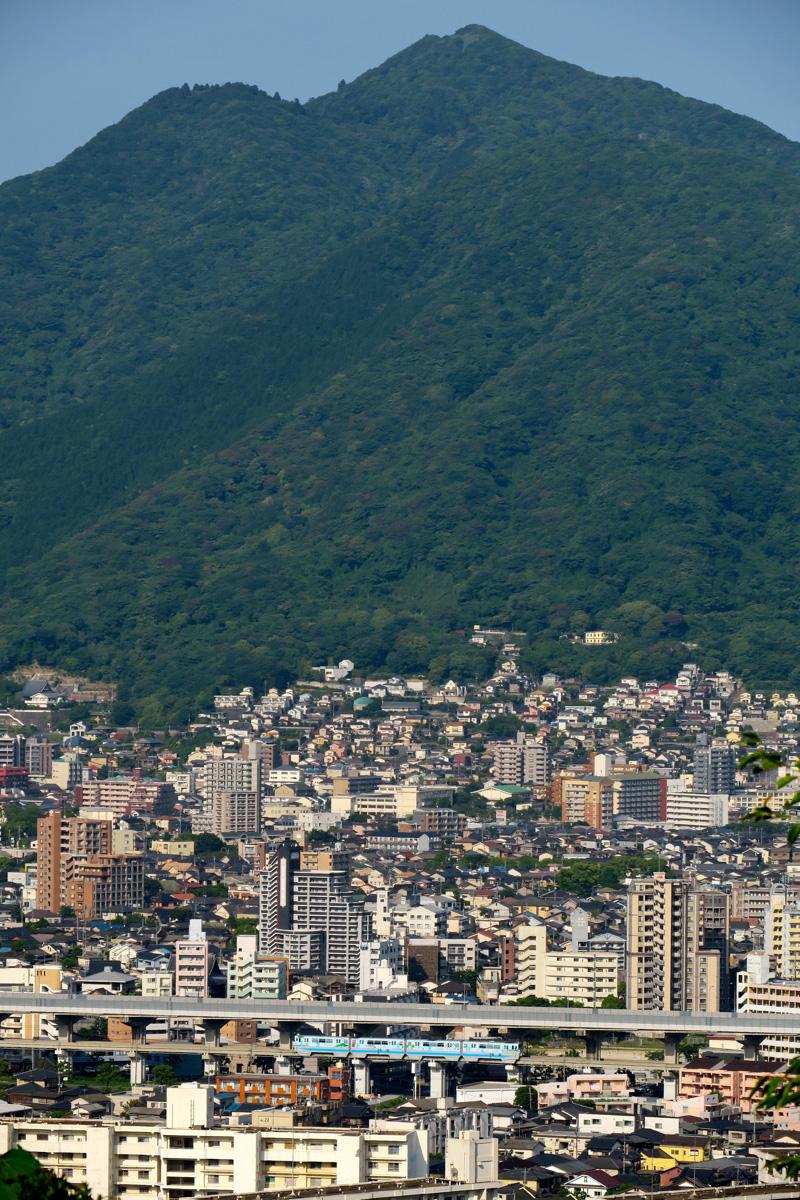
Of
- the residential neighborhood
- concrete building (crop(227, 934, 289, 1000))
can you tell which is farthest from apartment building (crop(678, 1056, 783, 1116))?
concrete building (crop(227, 934, 289, 1000))

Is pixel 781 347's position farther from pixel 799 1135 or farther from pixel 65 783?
pixel 799 1135

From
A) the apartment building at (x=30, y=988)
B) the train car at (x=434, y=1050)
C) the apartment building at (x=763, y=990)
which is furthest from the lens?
the apartment building at (x=763, y=990)

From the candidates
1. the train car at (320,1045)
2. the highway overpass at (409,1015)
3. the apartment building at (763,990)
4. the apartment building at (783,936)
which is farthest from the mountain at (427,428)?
the train car at (320,1045)

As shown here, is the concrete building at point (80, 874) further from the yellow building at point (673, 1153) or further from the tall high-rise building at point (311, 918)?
the yellow building at point (673, 1153)

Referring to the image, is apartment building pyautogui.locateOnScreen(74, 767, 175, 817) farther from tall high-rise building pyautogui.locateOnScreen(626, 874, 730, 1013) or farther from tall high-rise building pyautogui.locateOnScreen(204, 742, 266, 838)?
tall high-rise building pyautogui.locateOnScreen(626, 874, 730, 1013)

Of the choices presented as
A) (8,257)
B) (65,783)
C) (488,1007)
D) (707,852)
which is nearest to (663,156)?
(8,257)

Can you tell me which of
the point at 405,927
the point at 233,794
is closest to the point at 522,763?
the point at 233,794
